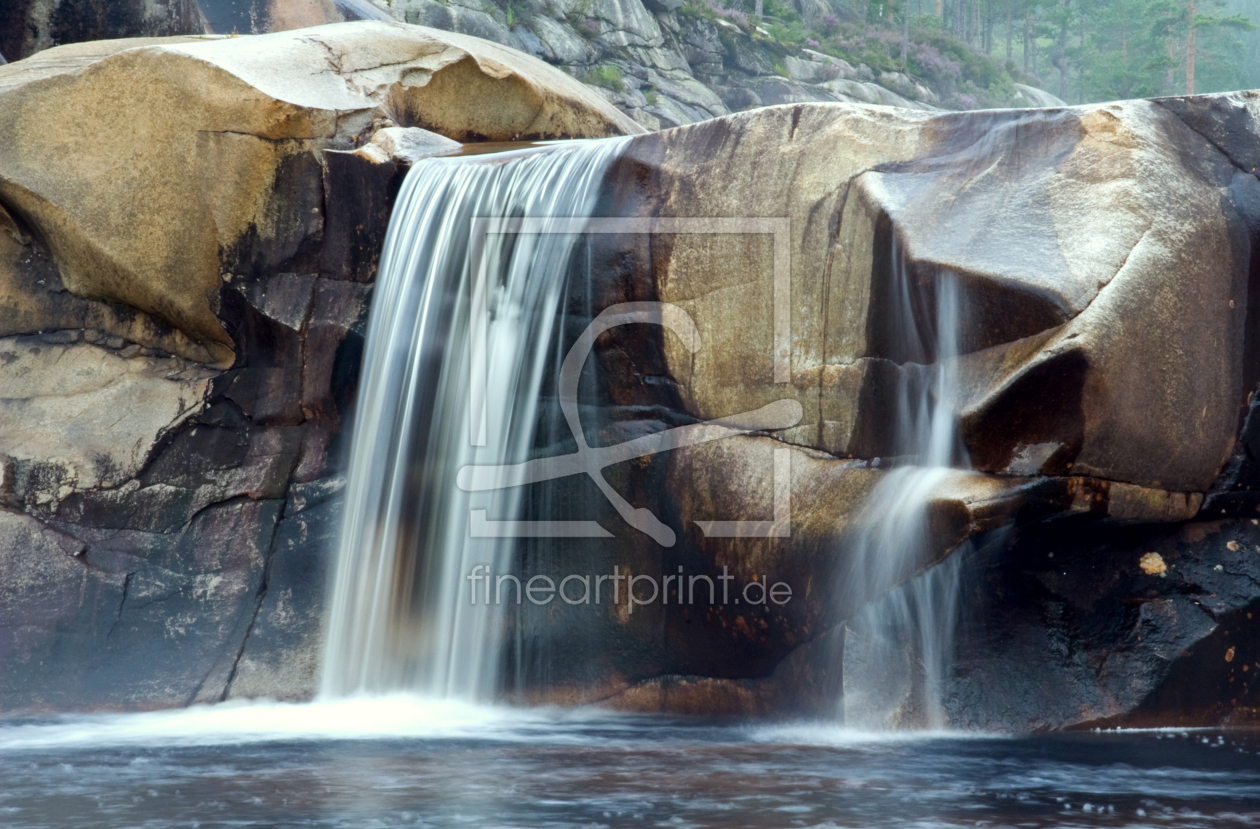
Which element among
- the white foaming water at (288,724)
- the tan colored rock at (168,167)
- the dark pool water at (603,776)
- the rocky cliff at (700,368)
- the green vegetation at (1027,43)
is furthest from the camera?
the green vegetation at (1027,43)

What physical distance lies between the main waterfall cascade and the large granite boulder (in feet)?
1.21

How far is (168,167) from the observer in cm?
737

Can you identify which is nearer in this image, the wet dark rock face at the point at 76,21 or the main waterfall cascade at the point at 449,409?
the main waterfall cascade at the point at 449,409

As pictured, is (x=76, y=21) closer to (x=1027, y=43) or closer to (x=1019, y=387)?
(x=1019, y=387)

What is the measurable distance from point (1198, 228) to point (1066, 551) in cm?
153

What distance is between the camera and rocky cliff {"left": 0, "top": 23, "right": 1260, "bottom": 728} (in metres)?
4.98

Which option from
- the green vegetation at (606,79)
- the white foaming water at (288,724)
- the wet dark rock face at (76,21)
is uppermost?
the green vegetation at (606,79)

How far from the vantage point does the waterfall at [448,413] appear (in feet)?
21.2

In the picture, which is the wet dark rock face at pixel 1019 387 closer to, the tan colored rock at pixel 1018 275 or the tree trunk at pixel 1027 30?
the tan colored rock at pixel 1018 275

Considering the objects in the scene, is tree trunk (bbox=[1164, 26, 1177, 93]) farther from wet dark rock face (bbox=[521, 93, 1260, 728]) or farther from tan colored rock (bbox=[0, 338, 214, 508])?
tan colored rock (bbox=[0, 338, 214, 508])

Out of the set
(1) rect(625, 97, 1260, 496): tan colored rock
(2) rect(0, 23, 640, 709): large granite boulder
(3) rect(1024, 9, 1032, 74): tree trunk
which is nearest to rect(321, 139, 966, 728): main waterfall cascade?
(2) rect(0, 23, 640, 709): large granite boulder

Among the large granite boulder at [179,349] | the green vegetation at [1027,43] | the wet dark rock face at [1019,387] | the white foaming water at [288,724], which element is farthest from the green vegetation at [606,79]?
the white foaming water at [288,724]

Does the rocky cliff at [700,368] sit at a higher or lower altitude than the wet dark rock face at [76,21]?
lower

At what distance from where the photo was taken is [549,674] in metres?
6.41
